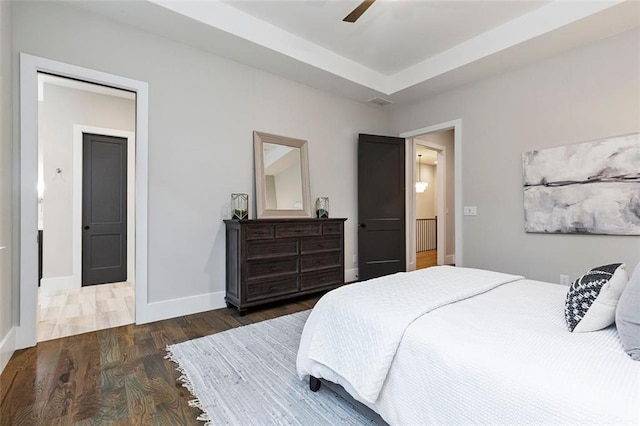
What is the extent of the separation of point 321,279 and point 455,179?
7.47ft

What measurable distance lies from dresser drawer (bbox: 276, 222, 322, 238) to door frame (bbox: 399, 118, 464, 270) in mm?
1910

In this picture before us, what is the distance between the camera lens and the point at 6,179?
87.9 inches

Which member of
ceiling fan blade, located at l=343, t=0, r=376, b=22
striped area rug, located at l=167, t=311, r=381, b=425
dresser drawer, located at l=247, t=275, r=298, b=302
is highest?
ceiling fan blade, located at l=343, t=0, r=376, b=22

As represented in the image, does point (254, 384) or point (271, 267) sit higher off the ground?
point (271, 267)

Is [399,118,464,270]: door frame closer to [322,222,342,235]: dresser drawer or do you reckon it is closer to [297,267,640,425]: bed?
[322,222,342,235]: dresser drawer

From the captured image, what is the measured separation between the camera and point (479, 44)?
11.2ft

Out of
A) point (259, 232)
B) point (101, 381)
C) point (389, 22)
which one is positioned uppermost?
point (389, 22)

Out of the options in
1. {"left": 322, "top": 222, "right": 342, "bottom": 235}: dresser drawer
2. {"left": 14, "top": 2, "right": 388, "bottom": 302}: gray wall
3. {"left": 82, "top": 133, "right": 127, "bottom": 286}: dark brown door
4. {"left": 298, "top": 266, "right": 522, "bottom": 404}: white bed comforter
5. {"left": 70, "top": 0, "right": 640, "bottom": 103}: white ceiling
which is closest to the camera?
{"left": 298, "top": 266, "right": 522, "bottom": 404}: white bed comforter

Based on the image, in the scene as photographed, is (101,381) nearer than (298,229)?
Yes

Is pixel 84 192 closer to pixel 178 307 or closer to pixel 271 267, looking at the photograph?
pixel 178 307

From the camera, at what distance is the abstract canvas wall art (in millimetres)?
2779

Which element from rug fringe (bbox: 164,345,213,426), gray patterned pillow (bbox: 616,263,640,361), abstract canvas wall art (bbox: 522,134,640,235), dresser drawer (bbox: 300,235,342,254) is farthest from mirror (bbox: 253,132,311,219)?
gray patterned pillow (bbox: 616,263,640,361)

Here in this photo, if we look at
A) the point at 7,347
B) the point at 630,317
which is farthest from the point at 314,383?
the point at 7,347

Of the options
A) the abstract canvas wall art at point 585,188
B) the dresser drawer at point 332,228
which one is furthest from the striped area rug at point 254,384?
the abstract canvas wall art at point 585,188
